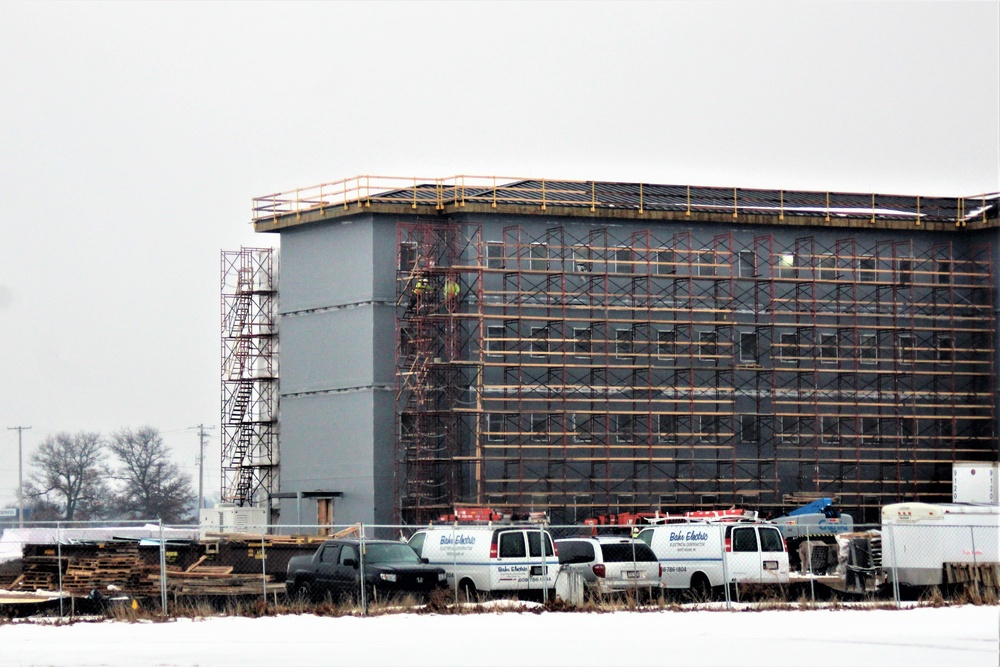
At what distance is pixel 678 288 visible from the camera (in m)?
66.3

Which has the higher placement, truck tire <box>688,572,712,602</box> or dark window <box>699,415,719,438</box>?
dark window <box>699,415,719,438</box>

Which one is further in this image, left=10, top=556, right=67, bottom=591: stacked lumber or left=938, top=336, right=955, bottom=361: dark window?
→ left=938, top=336, right=955, bottom=361: dark window

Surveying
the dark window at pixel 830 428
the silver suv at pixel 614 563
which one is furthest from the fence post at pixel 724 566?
the dark window at pixel 830 428

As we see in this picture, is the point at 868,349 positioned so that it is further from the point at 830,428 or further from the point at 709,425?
the point at 709,425

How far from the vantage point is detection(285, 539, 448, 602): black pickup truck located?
34469 millimetres

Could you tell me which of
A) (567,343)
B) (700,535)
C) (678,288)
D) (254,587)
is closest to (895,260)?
(678,288)

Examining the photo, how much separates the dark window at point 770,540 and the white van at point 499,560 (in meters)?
5.19

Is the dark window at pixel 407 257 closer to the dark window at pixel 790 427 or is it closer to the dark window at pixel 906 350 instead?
the dark window at pixel 790 427

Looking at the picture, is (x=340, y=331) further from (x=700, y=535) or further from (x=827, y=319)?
(x=700, y=535)

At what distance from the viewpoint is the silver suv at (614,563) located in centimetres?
3759

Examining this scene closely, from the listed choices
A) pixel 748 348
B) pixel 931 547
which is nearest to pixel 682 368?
pixel 748 348

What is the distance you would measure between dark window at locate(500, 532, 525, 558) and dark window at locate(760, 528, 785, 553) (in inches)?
234

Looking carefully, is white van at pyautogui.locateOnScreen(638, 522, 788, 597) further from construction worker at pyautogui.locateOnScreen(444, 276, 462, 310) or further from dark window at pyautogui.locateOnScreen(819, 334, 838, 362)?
dark window at pyautogui.locateOnScreen(819, 334, 838, 362)

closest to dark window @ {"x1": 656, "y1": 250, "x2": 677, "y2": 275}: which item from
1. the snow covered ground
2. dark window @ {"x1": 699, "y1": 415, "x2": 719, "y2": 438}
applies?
dark window @ {"x1": 699, "y1": 415, "x2": 719, "y2": 438}
